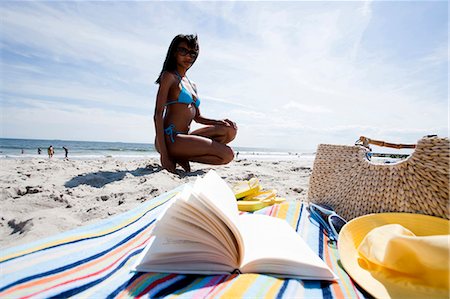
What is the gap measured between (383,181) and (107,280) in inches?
54.0

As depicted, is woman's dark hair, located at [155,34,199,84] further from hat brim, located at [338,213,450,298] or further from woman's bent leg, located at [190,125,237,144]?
hat brim, located at [338,213,450,298]

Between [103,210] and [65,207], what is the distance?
0.37 metres

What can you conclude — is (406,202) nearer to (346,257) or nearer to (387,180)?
(387,180)

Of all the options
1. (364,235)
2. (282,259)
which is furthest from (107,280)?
(364,235)

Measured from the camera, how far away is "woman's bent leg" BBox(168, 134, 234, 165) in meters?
3.67

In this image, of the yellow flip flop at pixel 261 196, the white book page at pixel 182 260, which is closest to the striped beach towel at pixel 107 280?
the white book page at pixel 182 260

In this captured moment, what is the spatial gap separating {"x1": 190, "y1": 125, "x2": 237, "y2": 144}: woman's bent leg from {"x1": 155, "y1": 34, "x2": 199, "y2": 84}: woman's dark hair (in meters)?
1.01

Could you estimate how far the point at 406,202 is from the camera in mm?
1216

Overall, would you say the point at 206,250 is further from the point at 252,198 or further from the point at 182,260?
the point at 252,198

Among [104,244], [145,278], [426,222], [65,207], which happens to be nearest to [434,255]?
[426,222]

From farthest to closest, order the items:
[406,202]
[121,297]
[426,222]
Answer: [406,202] < [426,222] < [121,297]

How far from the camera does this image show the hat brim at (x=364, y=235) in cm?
77

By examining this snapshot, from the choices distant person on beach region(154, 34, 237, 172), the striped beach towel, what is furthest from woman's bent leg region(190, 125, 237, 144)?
the striped beach towel

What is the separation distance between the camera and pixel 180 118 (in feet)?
12.3
